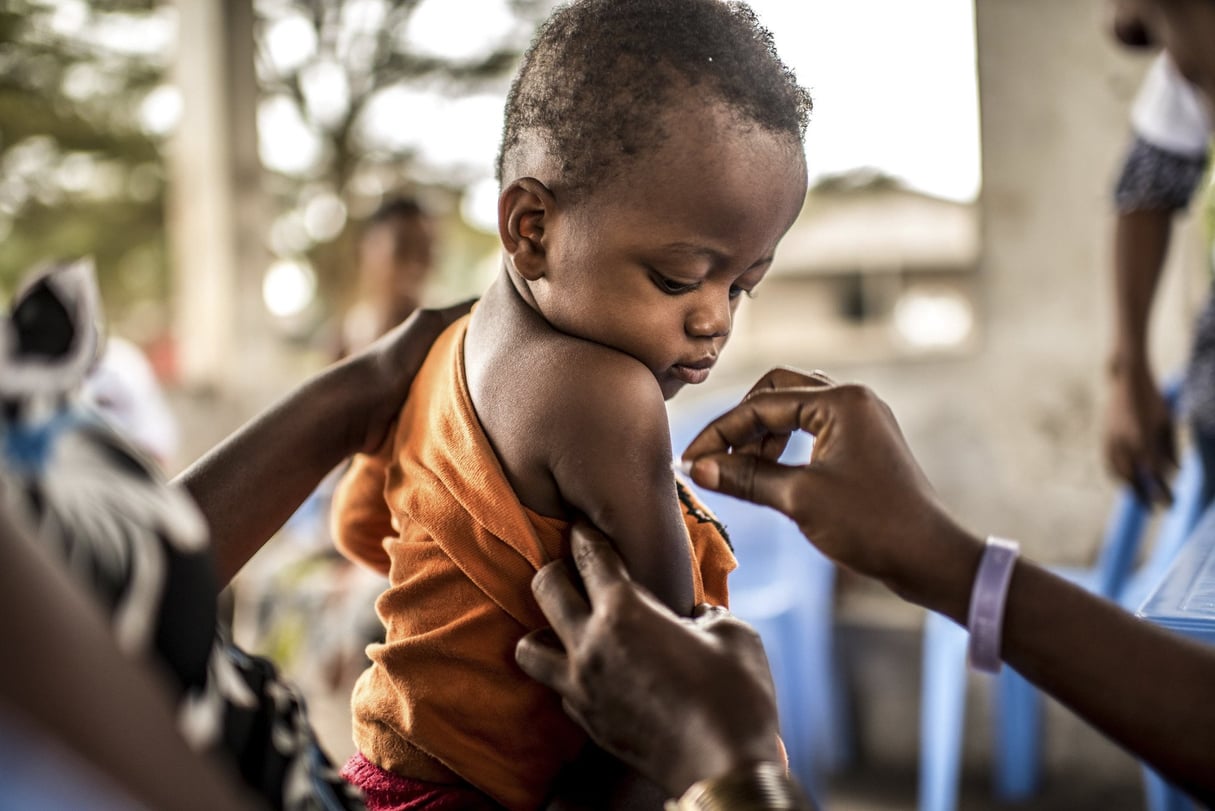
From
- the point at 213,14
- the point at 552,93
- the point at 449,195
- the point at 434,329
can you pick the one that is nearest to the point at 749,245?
the point at 552,93

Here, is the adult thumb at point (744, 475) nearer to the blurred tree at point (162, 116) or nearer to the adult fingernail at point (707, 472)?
the adult fingernail at point (707, 472)

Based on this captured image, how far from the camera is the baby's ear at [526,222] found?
3.41ft

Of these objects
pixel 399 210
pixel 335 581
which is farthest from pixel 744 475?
pixel 399 210

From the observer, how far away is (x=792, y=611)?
11.3 feet

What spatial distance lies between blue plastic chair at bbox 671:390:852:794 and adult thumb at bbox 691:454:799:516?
2108 mm

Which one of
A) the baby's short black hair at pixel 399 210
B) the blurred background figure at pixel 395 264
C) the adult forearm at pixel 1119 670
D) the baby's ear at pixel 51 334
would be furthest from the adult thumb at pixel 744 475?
the baby's short black hair at pixel 399 210

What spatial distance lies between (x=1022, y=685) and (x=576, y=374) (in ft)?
10.2

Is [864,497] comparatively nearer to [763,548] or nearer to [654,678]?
[654,678]

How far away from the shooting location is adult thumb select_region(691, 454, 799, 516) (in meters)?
0.96

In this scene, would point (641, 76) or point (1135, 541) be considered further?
point (1135, 541)

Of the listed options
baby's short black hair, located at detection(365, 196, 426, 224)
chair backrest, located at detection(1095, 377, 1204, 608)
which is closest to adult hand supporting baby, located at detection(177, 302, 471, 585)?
chair backrest, located at detection(1095, 377, 1204, 608)

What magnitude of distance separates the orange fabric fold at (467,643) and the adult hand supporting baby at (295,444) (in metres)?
0.17

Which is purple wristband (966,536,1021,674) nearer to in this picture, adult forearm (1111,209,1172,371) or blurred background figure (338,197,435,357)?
adult forearm (1111,209,1172,371)

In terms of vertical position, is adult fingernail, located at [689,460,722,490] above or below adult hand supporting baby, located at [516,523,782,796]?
above
